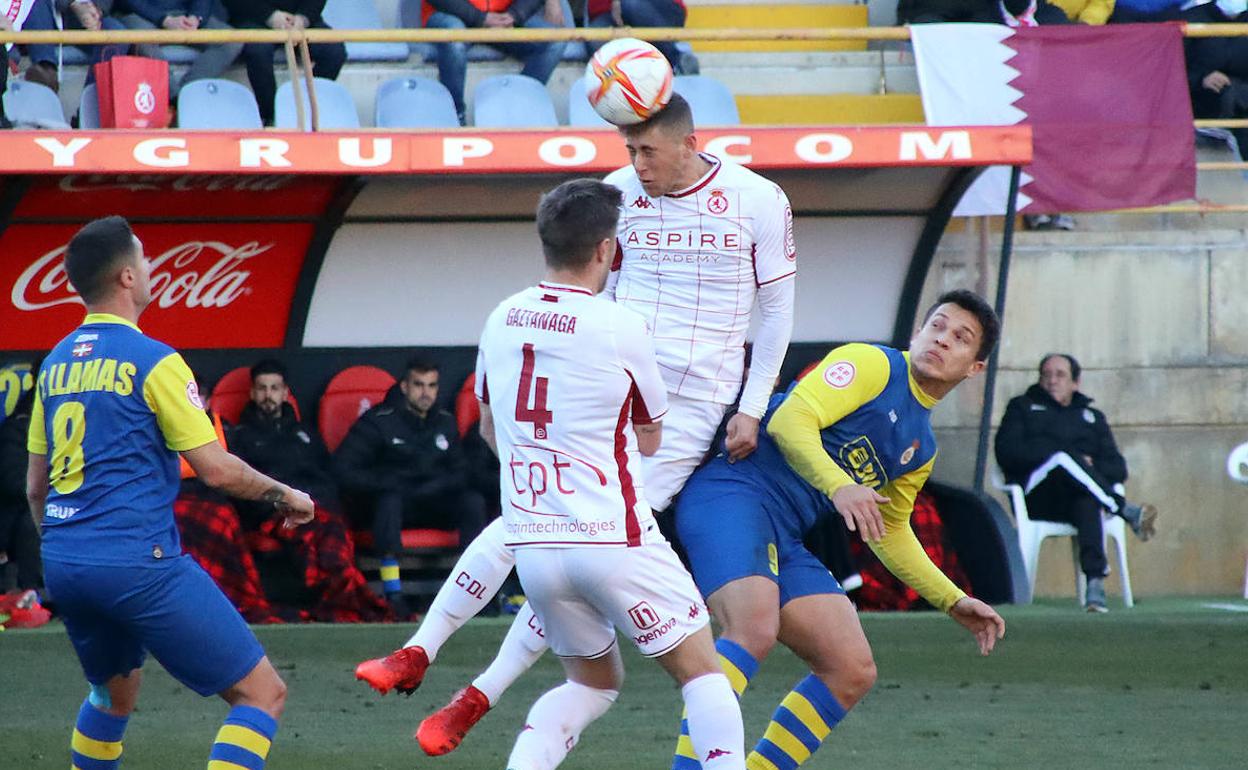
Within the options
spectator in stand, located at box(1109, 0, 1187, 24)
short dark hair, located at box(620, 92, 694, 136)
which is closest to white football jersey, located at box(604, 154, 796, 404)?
short dark hair, located at box(620, 92, 694, 136)

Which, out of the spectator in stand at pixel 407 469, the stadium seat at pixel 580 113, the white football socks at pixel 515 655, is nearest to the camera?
the white football socks at pixel 515 655

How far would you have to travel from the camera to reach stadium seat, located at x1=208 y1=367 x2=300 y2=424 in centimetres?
1140

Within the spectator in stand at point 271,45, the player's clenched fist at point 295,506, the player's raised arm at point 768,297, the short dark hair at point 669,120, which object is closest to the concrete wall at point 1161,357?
the spectator in stand at point 271,45

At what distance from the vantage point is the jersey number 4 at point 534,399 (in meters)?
4.62

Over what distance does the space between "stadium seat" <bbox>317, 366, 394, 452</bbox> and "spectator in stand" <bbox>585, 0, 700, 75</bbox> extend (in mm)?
2782

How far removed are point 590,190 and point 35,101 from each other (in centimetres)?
741

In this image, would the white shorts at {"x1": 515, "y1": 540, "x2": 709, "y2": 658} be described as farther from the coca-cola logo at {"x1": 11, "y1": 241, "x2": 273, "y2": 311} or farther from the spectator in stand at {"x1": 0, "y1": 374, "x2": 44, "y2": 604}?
the coca-cola logo at {"x1": 11, "y1": 241, "x2": 273, "y2": 311}

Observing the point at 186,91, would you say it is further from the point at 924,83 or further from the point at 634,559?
the point at 634,559

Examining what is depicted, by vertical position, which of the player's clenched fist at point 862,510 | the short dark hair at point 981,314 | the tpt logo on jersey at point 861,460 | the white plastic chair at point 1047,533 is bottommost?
the white plastic chair at point 1047,533

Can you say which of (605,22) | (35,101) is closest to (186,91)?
(35,101)

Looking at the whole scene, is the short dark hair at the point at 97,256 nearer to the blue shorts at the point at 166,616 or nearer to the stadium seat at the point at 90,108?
the blue shorts at the point at 166,616

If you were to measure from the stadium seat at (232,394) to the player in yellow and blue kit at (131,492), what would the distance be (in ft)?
21.3

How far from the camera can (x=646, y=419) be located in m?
4.75

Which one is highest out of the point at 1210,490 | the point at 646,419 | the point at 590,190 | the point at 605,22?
the point at 605,22
